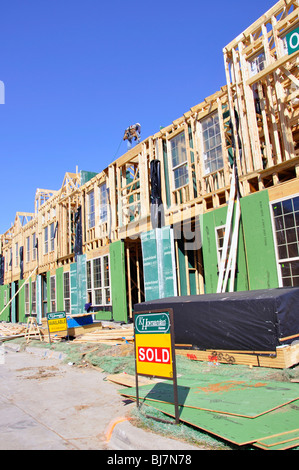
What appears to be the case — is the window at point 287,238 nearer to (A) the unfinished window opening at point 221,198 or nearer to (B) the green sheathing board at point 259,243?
(B) the green sheathing board at point 259,243

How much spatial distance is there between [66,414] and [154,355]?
208cm

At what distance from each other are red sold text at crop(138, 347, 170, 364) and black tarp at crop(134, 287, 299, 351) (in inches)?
116

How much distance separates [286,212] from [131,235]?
8.27m

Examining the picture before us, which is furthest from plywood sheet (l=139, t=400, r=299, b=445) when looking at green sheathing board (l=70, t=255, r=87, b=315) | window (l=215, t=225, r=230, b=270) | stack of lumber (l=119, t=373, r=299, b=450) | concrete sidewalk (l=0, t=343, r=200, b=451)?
green sheathing board (l=70, t=255, r=87, b=315)

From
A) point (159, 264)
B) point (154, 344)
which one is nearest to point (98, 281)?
point (159, 264)

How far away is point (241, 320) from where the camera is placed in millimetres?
7840

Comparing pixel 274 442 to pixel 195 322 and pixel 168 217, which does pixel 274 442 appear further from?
pixel 168 217

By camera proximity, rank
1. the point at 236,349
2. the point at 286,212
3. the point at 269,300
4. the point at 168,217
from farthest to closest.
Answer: the point at 168,217 → the point at 286,212 → the point at 236,349 → the point at 269,300

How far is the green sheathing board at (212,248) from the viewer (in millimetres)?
11070

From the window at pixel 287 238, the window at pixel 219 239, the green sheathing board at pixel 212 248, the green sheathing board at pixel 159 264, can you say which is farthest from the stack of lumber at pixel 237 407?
the green sheathing board at pixel 159 264

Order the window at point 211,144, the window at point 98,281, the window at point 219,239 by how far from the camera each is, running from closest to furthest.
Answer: the window at point 219,239 < the window at point 211,144 < the window at point 98,281

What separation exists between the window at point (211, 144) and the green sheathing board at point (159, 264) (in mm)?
2997

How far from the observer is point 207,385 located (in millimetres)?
6422

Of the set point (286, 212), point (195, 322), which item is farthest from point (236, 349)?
point (286, 212)
